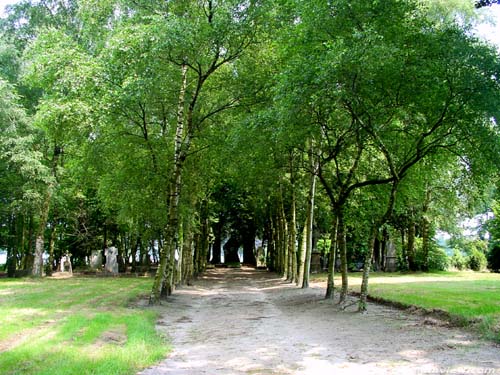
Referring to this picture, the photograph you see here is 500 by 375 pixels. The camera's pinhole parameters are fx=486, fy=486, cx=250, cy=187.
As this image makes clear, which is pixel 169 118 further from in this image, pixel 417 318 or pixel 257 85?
pixel 417 318

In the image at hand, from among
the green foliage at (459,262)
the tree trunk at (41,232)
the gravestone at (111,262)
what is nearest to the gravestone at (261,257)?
the green foliage at (459,262)

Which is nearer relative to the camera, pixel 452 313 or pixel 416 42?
pixel 452 313

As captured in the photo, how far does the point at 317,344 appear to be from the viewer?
9438mm

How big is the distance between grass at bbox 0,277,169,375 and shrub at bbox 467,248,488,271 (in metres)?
32.6

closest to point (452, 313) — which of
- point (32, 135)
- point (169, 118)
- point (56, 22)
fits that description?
point (169, 118)

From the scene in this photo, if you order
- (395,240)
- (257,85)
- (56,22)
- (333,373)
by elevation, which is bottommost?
(333,373)

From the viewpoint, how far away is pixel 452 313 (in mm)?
11656

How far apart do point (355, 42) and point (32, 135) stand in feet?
67.9

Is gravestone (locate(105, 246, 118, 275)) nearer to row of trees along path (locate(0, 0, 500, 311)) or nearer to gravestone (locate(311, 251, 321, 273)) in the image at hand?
row of trees along path (locate(0, 0, 500, 311))

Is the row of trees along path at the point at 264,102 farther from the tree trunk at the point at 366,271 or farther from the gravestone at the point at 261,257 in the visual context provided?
the gravestone at the point at 261,257

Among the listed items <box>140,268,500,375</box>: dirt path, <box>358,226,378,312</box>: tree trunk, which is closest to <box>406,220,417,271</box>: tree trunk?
<box>140,268,500,375</box>: dirt path

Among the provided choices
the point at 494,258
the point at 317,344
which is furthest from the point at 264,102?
the point at 494,258

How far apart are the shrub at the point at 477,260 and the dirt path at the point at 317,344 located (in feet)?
90.9

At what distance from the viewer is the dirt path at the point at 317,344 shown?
7402mm
